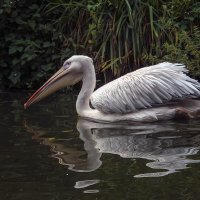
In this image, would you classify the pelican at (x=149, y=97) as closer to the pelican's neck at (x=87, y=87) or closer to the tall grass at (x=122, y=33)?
the pelican's neck at (x=87, y=87)

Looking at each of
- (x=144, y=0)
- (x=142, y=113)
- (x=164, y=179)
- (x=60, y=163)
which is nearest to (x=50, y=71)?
(x=144, y=0)

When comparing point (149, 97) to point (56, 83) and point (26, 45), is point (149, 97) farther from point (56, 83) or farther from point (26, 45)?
point (26, 45)

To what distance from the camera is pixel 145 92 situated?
7.85 m

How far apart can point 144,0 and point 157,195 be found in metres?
7.04

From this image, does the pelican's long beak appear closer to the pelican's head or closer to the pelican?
the pelican's head

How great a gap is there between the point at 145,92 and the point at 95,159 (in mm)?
2285

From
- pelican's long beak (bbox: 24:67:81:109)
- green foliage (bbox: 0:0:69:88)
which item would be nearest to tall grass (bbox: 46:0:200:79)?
green foliage (bbox: 0:0:69:88)

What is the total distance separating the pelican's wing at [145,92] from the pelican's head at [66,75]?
A: 0.73m

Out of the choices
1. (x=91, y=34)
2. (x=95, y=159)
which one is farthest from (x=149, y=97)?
(x=91, y=34)

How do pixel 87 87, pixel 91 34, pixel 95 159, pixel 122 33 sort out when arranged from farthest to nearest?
pixel 91 34 < pixel 122 33 < pixel 87 87 < pixel 95 159

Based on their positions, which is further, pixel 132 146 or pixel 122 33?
pixel 122 33

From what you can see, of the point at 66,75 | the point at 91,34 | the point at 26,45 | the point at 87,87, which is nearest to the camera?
the point at 87,87

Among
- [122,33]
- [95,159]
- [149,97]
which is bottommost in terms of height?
[95,159]

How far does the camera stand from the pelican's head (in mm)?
8555
